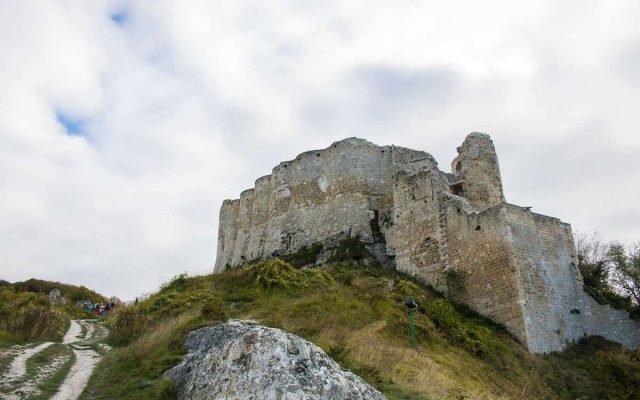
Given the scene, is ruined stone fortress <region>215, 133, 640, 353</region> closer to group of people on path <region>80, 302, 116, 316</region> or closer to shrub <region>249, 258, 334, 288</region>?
shrub <region>249, 258, 334, 288</region>

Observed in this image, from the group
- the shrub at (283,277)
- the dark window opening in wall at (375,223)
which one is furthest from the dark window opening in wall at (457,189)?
the shrub at (283,277)

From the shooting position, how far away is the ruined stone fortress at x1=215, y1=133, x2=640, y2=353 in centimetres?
1947

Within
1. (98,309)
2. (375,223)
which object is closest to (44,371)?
(375,223)

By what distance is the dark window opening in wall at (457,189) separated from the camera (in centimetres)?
2661

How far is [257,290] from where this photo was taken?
18797 mm

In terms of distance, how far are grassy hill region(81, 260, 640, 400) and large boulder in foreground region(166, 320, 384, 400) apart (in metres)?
0.99

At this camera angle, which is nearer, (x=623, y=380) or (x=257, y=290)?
(x=623, y=380)

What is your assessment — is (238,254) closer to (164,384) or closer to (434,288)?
(434,288)

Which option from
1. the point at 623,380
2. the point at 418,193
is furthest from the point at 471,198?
the point at 623,380

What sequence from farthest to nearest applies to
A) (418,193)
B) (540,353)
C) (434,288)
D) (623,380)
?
(418,193)
(434,288)
(540,353)
(623,380)

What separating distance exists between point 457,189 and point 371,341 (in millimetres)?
15317

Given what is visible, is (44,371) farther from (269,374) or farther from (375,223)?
(375,223)

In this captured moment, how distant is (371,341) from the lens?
1322cm

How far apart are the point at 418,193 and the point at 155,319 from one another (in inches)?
513
